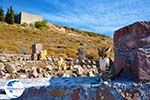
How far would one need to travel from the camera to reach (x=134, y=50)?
1.98 metres

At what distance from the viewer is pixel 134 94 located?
73.1 inches

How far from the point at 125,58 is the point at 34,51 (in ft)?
58.1

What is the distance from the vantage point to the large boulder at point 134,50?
1.88 meters

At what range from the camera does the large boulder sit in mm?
1884

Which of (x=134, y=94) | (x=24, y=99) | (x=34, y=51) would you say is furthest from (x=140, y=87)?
(x=34, y=51)

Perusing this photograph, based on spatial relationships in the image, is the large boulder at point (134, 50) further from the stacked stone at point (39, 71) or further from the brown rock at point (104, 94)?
the stacked stone at point (39, 71)

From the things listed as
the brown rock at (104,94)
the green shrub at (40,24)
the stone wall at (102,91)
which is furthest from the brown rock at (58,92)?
the green shrub at (40,24)

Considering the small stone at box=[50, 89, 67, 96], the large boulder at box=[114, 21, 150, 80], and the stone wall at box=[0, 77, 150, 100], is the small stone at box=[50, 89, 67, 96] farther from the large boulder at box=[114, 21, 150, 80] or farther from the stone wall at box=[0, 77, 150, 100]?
the large boulder at box=[114, 21, 150, 80]

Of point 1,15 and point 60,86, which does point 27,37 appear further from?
point 60,86

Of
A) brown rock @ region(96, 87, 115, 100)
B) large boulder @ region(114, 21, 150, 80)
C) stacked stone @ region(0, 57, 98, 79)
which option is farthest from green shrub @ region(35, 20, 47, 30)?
brown rock @ region(96, 87, 115, 100)

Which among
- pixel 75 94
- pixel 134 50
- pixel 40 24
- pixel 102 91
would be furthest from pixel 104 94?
pixel 40 24

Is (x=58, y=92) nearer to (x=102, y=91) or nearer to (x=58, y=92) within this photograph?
(x=58, y=92)

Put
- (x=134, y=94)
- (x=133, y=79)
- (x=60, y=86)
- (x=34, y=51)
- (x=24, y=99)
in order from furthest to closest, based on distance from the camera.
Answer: (x=34, y=51)
(x=24, y=99)
(x=60, y=86)
(x=133, y=79)
(x=134, y=94)

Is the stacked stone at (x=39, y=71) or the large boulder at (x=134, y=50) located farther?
the stacked stone at (x=39, y=71)
